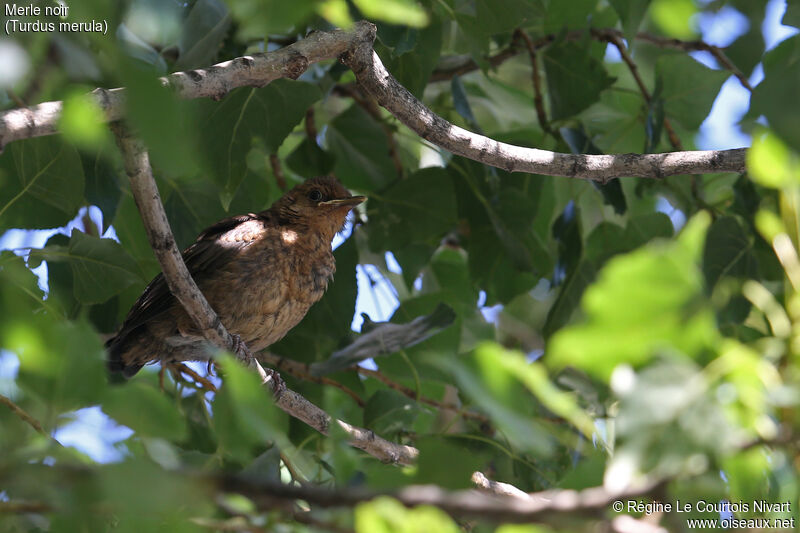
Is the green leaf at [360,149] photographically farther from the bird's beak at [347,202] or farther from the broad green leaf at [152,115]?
the broad green leaf at [152,115]

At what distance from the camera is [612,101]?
4742 mm

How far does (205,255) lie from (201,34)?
1073 mm

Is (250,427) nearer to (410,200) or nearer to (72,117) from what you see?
(72,117)

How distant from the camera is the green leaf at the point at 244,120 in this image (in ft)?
11.5

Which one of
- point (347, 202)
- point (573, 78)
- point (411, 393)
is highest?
point (573, 78)

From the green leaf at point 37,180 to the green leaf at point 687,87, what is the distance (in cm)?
273

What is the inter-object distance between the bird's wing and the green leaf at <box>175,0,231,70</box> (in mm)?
860

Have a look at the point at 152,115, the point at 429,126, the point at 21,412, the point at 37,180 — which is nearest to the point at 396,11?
the point at 152,115

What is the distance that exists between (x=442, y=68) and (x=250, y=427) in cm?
354

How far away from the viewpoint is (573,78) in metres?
4.00

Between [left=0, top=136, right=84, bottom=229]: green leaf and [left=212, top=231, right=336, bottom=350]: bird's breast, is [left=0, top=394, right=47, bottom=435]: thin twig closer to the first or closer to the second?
[left=0, top=136, right=84, bottom=229]: green leaf

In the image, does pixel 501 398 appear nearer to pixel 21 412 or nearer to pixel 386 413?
pixel 21 412

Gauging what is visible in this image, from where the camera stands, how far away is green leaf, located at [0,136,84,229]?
2.87 m

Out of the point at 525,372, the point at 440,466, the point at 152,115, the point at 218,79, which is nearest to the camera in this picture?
the point at 152,115
